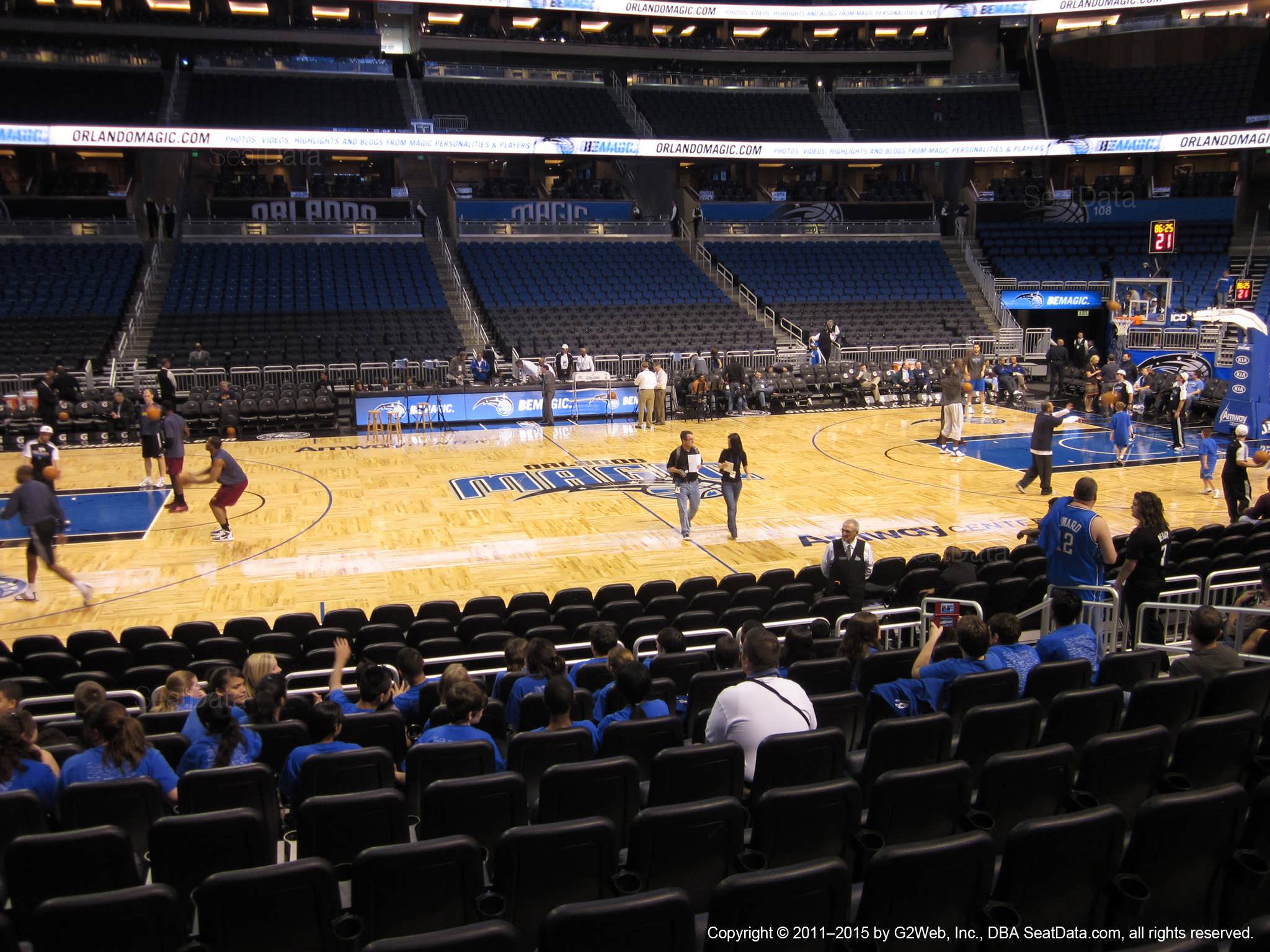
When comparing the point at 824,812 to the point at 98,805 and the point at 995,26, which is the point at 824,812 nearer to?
the point at 98,805

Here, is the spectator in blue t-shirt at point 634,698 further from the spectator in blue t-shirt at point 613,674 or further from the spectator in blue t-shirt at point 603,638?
the spectator in blue t-shirt at point 603,638

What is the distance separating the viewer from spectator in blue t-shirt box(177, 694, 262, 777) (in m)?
4.83

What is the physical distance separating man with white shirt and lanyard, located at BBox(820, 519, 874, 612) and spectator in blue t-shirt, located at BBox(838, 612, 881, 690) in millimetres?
2745

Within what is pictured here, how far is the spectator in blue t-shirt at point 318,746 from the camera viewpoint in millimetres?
4789

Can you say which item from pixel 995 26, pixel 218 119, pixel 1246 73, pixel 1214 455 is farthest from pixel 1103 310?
pixel 218 119

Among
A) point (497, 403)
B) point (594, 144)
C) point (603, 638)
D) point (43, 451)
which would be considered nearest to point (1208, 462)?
point (603, 638)

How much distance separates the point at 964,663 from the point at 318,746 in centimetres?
350

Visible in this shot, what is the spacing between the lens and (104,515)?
605 inches

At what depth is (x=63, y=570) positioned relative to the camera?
11258mm

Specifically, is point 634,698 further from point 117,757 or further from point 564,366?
point 564,366

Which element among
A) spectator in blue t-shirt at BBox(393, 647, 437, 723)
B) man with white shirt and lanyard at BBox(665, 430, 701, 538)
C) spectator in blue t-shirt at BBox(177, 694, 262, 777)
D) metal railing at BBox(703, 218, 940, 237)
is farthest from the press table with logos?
spectator in blue t-shirt at BBox(177, 694, 262, 777)

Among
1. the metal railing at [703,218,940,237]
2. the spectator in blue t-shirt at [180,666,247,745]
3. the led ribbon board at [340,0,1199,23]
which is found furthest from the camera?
the metal railing at [703,218,940,237]

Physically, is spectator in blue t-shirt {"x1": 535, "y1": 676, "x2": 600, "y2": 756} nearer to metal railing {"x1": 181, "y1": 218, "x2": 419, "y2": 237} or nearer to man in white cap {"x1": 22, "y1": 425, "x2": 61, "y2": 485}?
man in white cap {"x1": 22, "y1": 425, "x2": 61, "y2": 485}

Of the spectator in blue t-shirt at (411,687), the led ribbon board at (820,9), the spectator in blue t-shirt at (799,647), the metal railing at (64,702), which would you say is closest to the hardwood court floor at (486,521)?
the metal railing at (64,702)
